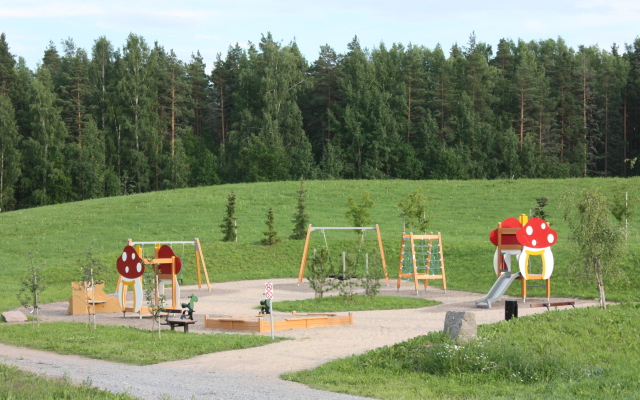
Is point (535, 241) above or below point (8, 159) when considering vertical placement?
below

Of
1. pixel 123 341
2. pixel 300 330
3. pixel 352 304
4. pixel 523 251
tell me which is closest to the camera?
pixel 123 341

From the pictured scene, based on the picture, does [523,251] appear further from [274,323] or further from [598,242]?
[274,323]

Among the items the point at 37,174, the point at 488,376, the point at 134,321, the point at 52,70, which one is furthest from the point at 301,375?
the point at 52,70

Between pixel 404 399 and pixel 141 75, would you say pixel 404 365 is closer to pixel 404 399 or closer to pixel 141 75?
pixel 404 399

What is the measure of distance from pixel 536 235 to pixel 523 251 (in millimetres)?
620

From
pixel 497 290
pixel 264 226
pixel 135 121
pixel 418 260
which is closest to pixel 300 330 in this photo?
pixel 497 290

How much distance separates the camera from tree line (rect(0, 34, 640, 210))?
6462cm

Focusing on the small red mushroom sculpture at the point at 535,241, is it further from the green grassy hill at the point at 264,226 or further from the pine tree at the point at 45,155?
the pine tree at the point at 45,155

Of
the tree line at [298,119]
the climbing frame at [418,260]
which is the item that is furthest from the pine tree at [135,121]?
the climbing frame at [418,260]

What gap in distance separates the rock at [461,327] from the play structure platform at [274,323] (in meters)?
5.18

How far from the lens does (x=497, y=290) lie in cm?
2070

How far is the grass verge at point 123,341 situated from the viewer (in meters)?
12.7

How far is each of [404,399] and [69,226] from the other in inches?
1430

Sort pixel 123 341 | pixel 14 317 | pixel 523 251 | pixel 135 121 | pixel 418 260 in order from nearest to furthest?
pixel 123 341 < pixel 14 317 < pixel 523 251 < pixel 418 260 < pixel 135 121
